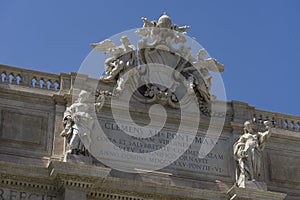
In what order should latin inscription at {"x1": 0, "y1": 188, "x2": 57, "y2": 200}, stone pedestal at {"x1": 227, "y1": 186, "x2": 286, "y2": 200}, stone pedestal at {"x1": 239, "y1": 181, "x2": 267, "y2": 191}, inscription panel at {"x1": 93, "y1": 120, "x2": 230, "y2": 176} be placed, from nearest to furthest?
1. latin inscription at {"x1": 0, "y1": 188, "x2": 57, "y2": 200}
2. stone pedestal at {"x1": 227, "y1": 186, "x2": 286, "y2": 200}
3. stone pedestal at {"x1": 239, "y1": 181, "x2": 267, "y2": 191}
4. inscription panel at {"x1": 93, "y1": 120, "x2": 230, "y2": 176}

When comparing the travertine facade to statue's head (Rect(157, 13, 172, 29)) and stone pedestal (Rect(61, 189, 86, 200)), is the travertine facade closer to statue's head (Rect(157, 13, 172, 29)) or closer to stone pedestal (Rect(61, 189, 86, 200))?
stone pedestal (Rect(61, 189, 86, 200))

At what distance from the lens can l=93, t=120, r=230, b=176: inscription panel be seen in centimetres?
2162

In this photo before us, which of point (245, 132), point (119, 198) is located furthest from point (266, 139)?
point (119, 198)

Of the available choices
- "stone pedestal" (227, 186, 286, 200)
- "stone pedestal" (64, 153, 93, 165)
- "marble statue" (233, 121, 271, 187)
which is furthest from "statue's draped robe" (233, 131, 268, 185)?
"stone pedestal" (64, 153, 93, 165)

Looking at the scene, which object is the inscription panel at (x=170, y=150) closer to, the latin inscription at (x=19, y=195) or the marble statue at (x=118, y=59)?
the marble statue at (x=118, y=59)

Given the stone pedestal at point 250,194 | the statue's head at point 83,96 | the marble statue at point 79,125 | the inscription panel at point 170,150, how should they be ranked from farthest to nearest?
the inscription panel at point 170,150 < the statue's head at point 83,96 < the stone pedestal at point 250,194 < the marble statue at point 79,125

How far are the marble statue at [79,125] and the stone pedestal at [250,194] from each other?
3.53 m

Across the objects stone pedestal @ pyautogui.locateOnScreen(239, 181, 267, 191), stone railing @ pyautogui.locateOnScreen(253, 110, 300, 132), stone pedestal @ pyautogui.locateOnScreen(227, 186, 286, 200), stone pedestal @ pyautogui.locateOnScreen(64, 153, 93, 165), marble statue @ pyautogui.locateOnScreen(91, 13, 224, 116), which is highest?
marble statue @ pyautogui.locateOnScreen(91, 13, 224, 116)

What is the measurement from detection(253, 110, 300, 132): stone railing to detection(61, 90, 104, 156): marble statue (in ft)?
15.8

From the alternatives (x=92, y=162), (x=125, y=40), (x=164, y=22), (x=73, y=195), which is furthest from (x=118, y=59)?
(x=73, y=195)

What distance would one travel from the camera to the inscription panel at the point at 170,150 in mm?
21625

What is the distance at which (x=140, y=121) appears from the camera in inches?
875

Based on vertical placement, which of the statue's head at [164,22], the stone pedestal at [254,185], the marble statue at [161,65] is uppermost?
the statue's head at [164,22]

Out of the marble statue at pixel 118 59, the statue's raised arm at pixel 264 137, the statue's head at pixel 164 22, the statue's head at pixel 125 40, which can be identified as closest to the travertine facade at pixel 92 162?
the marble statue at pixel 118 59
